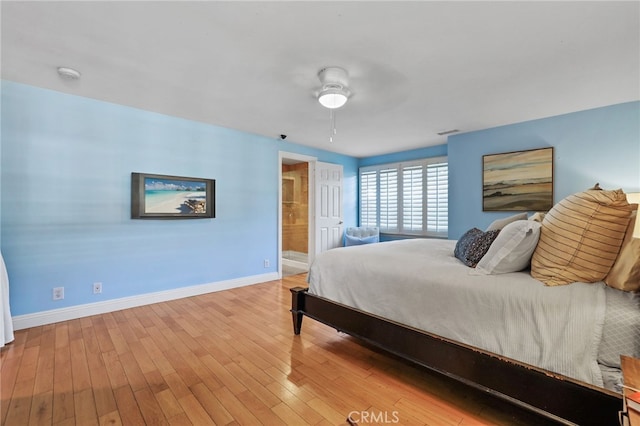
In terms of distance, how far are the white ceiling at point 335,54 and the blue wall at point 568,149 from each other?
204 millimetres

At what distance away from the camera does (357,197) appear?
243 inches

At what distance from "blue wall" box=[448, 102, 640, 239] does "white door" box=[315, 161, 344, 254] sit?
2.15m

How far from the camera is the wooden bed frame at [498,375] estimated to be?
1.17m

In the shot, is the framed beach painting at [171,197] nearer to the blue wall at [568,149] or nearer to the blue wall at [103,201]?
the blue wall at [103,201]

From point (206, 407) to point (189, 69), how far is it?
246 cm

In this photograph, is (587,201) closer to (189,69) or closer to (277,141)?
(189,69)

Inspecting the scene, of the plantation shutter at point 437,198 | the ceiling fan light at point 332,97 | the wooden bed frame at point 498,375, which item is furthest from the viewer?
the plantation shutter at point 437,198

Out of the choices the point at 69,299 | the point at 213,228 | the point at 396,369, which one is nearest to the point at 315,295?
the point at 396,369

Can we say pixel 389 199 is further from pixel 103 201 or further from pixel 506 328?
pixel 103 201

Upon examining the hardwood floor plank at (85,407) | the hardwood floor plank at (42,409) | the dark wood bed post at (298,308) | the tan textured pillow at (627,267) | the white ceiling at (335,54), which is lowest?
the hardwood floor plank at (85,407)

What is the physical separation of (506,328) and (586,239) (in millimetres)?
573

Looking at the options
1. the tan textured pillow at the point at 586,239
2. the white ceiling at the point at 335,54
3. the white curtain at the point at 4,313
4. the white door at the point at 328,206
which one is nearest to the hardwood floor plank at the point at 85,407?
the white curtain at the point at 4,313

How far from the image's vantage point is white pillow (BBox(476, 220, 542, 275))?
60.4 inches

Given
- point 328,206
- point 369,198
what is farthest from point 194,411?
point 369,198
